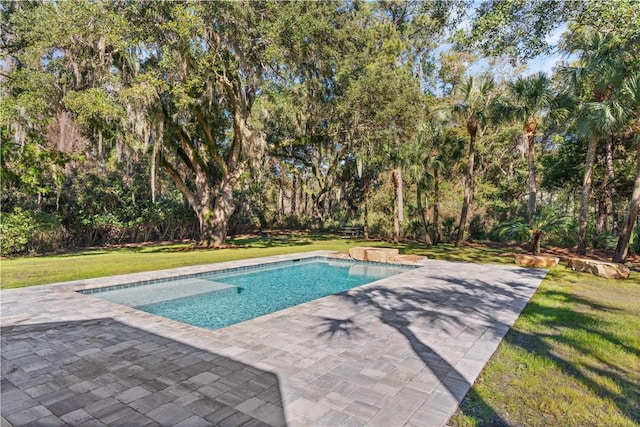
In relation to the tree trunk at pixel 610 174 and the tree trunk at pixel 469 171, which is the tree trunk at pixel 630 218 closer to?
the tree trunk at pixel 610 174

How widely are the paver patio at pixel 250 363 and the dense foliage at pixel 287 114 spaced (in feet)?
17.7

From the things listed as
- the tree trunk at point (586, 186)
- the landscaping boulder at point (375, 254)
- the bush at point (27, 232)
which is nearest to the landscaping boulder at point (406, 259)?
the landscaping boulder at point (375, 254)

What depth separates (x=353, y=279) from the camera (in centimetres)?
960

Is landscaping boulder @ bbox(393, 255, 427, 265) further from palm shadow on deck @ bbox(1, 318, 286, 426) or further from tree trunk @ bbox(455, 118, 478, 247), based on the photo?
palm shadow on deck @ bbox(1, 318, 286, 426)

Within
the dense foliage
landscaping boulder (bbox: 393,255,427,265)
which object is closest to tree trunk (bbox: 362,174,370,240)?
the dense foliage

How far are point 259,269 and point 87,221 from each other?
902cm

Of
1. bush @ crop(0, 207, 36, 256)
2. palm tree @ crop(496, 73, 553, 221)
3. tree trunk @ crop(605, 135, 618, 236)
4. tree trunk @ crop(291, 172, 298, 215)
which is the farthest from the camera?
tree trunk @ crop(291, 172, 298, 215)

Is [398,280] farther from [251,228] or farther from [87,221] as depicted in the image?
[251,228]

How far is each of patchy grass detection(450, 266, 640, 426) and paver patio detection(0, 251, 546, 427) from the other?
18 cm

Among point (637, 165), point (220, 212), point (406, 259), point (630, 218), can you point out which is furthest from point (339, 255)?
point (637, 165)

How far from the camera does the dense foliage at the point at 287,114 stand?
31.2 ft

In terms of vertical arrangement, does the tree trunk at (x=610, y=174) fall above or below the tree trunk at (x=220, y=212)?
above

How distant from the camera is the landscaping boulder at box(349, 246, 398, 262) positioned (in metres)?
11.2

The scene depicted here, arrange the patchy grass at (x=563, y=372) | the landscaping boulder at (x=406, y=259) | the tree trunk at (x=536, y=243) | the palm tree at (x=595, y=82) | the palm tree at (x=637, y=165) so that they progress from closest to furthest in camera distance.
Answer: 1. the patchy grass at (x=563, y=372)
2. the palm tree at (x=637, y=165)
3. the palm tree at (x=595, y=82)
4. the landscaping boulder at (x=406, y=259)
5. the tree trunk at (x=536, y=243)
